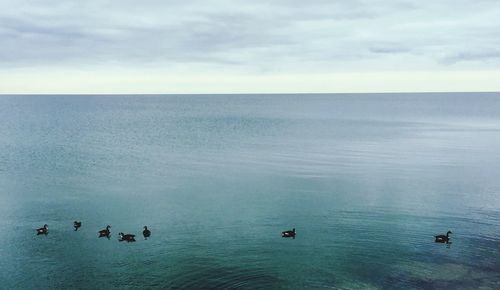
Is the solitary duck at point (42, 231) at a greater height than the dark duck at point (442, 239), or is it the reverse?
the dark duck at point (442, 239)

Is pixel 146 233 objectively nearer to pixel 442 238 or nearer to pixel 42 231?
pixel 42 231

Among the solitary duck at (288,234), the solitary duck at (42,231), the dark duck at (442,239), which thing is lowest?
the solitary duck at (42,231)

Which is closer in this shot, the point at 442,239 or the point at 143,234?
the point at 442,239

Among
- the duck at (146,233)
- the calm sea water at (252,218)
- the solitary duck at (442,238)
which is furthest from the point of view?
the duck at (146,233)

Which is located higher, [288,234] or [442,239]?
[442,239]

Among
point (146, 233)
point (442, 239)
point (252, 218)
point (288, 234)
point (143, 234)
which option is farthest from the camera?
point (252, 218)

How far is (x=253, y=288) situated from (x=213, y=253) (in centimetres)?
658

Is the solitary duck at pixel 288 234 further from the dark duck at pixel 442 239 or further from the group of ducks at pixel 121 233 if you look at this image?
the dark duck at pixel 442 239

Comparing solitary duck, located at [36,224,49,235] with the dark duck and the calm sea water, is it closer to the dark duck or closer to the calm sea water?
the calm sea water

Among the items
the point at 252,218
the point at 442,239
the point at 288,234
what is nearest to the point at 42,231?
the point at 252,218

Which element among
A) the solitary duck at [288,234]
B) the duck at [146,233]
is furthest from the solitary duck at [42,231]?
the solitary duck at [288,234]

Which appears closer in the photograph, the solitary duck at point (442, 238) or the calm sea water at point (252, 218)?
the calm sea water at point (252, 218)

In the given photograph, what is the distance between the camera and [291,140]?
347 feet

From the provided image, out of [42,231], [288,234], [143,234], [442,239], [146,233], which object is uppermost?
[442,239]
